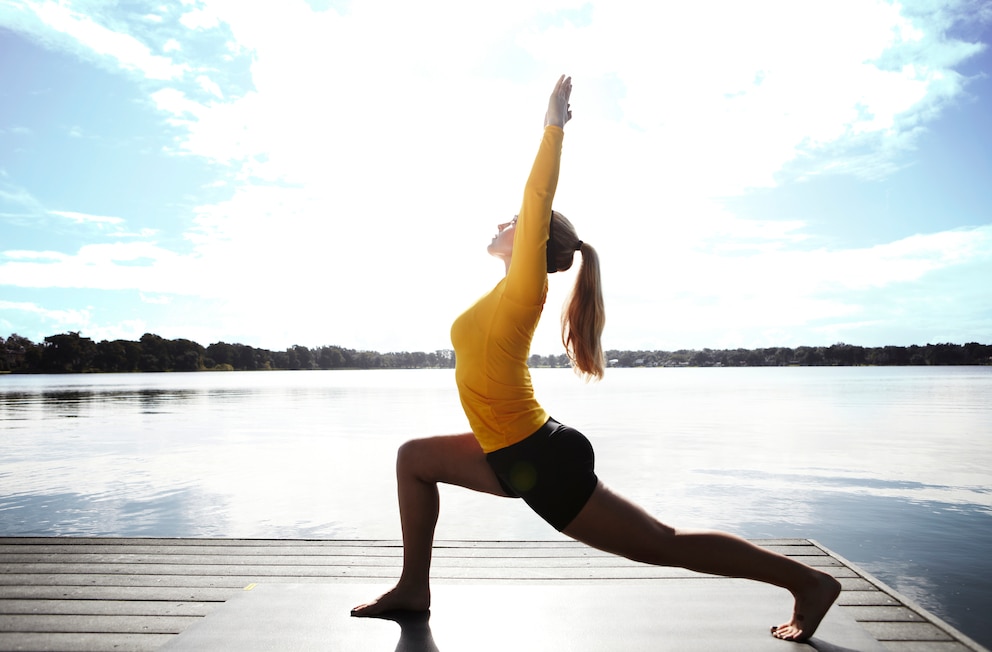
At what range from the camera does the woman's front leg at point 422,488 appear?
2.30m

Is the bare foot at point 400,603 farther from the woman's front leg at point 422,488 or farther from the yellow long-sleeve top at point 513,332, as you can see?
the yellow long-sleeve top at point 513,332

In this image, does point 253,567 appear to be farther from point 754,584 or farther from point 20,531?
point 20,531

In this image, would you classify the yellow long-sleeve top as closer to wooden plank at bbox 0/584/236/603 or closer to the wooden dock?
the wooden dock

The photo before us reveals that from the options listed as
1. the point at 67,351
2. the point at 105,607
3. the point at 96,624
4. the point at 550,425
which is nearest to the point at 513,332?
the point at 550,425

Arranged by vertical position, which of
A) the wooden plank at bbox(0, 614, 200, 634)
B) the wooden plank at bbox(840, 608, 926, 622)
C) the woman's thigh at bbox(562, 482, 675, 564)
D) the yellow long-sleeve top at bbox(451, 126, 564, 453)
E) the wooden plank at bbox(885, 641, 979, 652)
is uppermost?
the yellow long-sleeve top at bbox(451, 126, 564, 453)

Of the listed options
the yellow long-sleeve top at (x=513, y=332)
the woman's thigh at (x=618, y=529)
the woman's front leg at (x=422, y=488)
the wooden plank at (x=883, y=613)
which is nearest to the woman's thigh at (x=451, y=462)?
the woman's front leg at (x=422, y=488)

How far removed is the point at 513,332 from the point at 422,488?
72cm

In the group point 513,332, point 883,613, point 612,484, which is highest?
point 513,332

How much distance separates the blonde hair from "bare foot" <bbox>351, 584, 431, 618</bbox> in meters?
1.01

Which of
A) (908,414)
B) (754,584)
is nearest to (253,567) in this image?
(754,584)

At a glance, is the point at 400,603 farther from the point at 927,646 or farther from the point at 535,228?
the point at 927,646

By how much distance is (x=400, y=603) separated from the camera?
2.52m

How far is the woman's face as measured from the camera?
7.23 feet

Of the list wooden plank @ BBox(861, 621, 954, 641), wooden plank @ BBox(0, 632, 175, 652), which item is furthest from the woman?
wooden plank @ BBox(0, 632, 175, 652)
